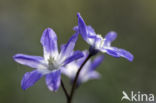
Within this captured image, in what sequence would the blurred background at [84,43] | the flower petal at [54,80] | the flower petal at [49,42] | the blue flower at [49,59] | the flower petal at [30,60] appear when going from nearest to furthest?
1. the flower petal at [54,80]
2. the blue flower at [49,59]
3. the flower petal at [30,60]
4. the flower petal at [49,42]
5. the blurred background at [84,43]

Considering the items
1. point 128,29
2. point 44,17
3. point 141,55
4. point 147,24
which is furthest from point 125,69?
point 44,17

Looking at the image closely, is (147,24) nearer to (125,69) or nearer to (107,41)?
(125,69)

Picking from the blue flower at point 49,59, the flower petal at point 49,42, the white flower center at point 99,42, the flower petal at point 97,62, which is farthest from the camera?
the flower petal at point 97,62

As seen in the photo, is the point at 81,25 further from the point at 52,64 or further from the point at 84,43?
the point at 84,43

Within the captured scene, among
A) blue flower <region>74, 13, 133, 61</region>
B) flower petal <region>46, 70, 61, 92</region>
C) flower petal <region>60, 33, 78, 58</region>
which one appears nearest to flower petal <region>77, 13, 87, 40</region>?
blue flower <region>74, 13, 133, 61</region>

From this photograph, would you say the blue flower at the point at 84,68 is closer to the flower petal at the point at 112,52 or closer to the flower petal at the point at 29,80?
the flower petal at the point at 112,52

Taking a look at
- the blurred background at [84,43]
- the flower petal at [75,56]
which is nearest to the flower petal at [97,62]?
the flower petal at [75,56]
